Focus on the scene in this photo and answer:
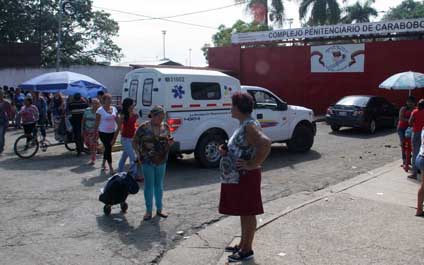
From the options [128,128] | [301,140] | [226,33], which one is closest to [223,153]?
[128,128]

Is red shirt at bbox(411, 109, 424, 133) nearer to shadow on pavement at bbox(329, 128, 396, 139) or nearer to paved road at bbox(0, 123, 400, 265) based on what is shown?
paved road at bbox(0, 123, 400, 265)

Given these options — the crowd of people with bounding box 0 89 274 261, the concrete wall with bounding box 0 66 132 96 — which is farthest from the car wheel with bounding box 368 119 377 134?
the concrete wall with bounding box 0 66 132 96

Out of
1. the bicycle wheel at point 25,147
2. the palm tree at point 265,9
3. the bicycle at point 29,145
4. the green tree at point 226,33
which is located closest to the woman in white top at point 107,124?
the bicycle at point 29,145

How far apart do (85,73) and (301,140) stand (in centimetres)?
2010

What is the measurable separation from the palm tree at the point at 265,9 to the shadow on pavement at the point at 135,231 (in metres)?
35.9

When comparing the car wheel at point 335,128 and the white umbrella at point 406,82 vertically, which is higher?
the white umbrella at point 406,82

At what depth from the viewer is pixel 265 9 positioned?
4072 centimetres

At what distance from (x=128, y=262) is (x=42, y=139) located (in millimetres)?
8803

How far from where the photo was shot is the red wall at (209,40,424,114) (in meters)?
23.1

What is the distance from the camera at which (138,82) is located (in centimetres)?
1066

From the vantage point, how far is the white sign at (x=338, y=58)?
80.1 feet

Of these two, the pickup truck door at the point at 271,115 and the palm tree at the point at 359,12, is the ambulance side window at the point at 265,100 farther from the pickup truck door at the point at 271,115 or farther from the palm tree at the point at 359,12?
the palm tree at the point at 359,12

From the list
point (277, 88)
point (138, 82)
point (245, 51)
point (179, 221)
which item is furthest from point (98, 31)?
point (179, 221)

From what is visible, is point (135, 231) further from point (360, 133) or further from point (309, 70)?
point (309, 70)
